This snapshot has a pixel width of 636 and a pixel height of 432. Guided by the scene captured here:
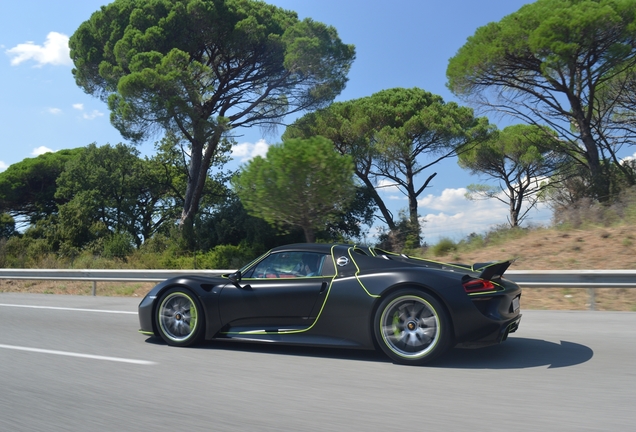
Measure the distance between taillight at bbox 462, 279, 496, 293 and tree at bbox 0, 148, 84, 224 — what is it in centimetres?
3829

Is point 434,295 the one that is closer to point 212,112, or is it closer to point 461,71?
point 461,71

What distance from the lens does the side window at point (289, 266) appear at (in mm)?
5691

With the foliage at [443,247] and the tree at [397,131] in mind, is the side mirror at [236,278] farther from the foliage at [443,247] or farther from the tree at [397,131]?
the tree at [397,131]

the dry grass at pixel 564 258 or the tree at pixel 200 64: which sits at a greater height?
the tree at pixel 200 64

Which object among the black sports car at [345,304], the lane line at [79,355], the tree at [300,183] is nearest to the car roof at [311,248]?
the black sports car at [345,304]

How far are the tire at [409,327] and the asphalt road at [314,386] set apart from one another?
14 cm

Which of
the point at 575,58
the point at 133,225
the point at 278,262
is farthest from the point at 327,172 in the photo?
the point at 133,225

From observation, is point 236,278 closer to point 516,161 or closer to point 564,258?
point 564,258

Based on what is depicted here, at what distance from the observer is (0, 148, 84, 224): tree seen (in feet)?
128

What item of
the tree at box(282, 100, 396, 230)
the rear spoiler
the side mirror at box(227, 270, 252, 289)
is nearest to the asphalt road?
the side mirror at box(227, 270, 252, 289)

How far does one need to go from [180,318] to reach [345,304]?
2000mm

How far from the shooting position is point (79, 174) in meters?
35.6

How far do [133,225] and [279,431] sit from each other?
116ft

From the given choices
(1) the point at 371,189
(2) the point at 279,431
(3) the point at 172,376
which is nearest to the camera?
(2) the point at 279,431
